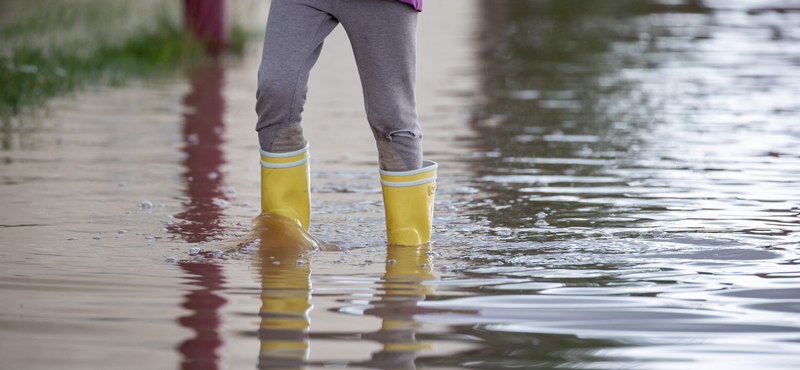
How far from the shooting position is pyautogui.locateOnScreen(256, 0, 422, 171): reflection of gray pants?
306 cm

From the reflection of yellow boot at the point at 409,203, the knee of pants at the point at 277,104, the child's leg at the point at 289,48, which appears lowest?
the reflection of yellow boot at the point at 409,203

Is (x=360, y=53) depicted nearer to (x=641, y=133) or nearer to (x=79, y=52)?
(x=641, y=133)

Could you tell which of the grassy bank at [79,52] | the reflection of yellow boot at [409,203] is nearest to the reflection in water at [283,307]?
the reflection of yellow boot at [409,203]

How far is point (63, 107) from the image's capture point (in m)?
6.88

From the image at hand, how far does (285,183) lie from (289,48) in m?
0.46

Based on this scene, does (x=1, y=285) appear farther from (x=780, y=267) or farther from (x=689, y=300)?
(x=780, y=267)

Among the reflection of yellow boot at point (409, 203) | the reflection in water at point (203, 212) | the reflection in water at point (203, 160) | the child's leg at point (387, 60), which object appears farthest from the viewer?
the reflection in water at point (203, 160)

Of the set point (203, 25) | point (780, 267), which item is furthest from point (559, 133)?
point (203, 25)

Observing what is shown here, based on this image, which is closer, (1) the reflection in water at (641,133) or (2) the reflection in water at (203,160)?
(2) the reflection in water at (203,160)

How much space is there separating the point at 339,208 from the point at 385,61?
1.05m

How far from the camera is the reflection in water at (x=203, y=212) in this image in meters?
2.31

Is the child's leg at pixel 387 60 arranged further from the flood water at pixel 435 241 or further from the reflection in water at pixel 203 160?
the reflection in water at pixel 203 160

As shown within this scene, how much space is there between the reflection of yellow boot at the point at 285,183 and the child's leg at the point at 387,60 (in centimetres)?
29

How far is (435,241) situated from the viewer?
11.1 feet
